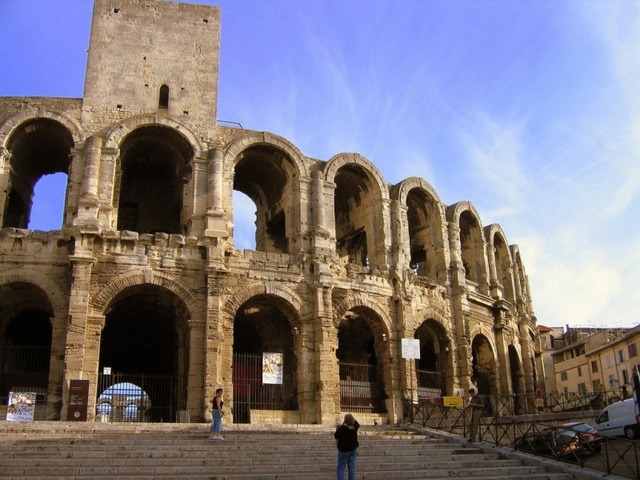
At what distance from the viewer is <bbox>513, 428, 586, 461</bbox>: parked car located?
1347 cm

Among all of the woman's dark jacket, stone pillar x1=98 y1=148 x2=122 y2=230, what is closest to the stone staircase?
the woman's dark jacket

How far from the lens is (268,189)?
2520cm

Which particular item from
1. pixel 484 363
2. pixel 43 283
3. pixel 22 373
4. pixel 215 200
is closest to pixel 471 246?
pixel 484 363

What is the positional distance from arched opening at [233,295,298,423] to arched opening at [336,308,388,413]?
5.88 ft

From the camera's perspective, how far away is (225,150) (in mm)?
22156

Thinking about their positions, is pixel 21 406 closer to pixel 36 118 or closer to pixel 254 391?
pixel 254 391

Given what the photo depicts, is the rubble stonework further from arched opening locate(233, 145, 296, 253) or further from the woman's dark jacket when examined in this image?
the woman's dark jacket

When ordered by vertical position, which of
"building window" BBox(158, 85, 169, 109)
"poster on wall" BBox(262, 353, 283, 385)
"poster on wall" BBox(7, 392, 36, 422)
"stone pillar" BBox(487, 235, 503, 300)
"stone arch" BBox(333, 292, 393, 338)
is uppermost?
"building window" BBox(158, 85, 169, 109)

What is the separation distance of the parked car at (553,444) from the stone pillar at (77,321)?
1074 cm

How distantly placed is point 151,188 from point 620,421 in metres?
17.2

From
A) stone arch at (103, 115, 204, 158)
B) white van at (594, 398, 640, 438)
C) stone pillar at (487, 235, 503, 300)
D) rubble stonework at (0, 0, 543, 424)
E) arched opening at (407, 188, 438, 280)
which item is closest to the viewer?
white van at (594, 398, 640, 438)

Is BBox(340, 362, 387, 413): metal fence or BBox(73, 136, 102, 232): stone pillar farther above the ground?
BBox(73, 136, 102, 232): stone pillar

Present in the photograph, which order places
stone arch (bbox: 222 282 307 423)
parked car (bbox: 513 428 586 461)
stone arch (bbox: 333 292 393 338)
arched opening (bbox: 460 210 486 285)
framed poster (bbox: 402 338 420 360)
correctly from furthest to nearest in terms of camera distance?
arched opening (bbox: 460 210 486 285)
stone arch (bbox: 333 292 393 338)
framed poster (bbox: 402 338 420 360)
stone arch (bbox: 222 282 307 423)
parked car (bbox: 513 428 586 461)

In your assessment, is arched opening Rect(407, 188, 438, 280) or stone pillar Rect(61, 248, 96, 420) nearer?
stone pillar Rect(61, 248, 96, 420)
